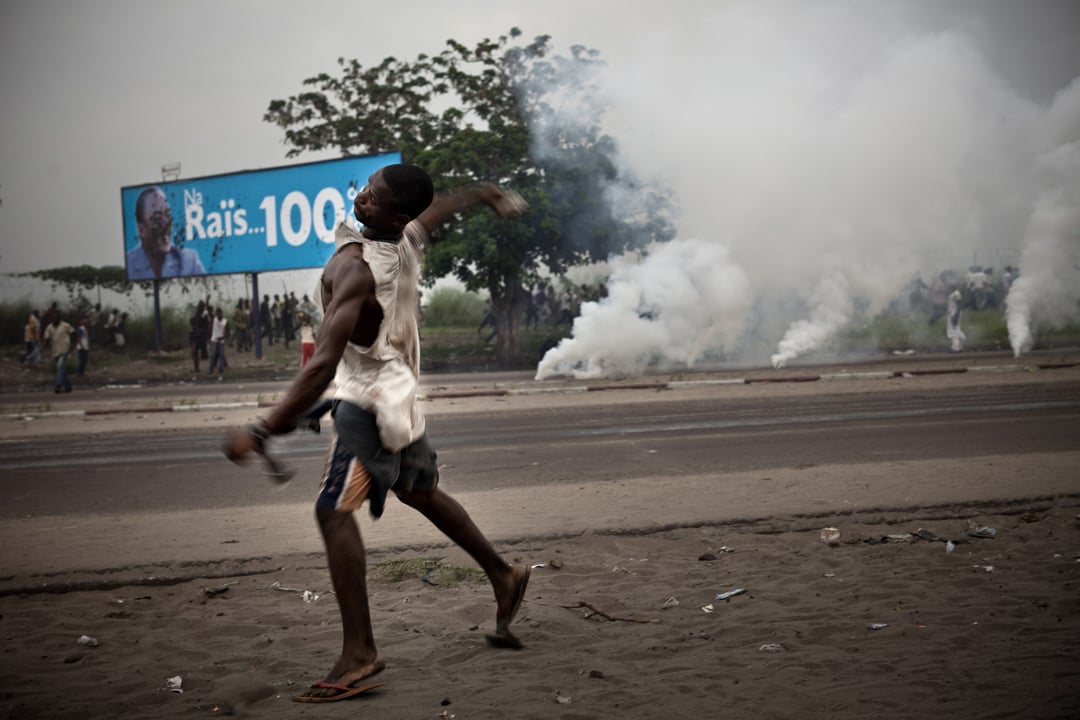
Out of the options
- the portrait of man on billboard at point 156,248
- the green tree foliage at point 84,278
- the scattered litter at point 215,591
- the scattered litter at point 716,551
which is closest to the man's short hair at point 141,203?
the portrait of man on billboard at point 156,248

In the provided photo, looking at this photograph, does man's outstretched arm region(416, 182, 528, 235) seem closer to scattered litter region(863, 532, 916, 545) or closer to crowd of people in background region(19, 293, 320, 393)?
scattered litter region(863, 532, 916, 545)

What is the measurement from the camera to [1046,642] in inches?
155

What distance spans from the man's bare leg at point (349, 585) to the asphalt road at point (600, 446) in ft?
14.5

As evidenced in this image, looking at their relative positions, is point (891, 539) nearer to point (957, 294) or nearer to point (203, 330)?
point (957, 294)

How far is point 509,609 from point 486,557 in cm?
24

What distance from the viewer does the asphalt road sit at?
886 cm

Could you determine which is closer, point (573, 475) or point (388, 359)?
point (388, 359)

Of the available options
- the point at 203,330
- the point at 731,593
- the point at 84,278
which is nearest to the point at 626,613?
the point at 731,593

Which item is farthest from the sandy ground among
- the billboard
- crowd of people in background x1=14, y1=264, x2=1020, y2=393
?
crowd of people in background x1=14, y1=264, x2=1020, y2=393

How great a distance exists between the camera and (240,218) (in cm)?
3225

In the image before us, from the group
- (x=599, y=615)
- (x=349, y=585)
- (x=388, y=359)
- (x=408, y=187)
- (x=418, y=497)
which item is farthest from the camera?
(x=599, y=615)

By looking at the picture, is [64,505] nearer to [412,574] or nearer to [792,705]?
[412,574]

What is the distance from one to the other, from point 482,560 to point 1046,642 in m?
2.27

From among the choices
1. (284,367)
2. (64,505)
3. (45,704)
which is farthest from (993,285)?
(45,704)
